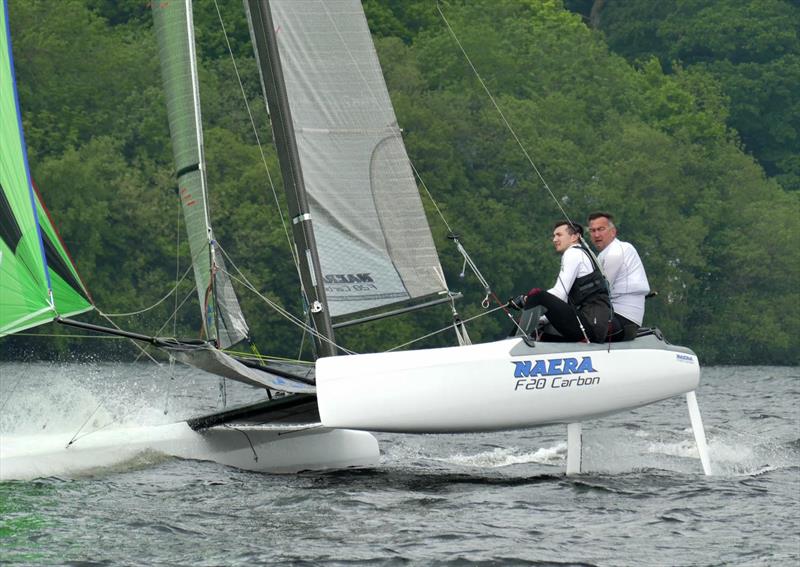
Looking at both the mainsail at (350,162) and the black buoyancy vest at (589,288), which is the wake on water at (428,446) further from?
the mainsail at (350,162)

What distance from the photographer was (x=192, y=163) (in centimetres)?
1121

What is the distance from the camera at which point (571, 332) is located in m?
10.7

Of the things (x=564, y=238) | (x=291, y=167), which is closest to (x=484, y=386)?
(x=564, y=238)

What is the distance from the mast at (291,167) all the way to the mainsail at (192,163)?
542mm

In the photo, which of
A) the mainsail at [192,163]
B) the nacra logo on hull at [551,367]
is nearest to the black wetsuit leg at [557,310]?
the nacra logo on hull at [551,367]

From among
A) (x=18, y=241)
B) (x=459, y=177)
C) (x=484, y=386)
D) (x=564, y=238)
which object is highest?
(x=459, y=177)

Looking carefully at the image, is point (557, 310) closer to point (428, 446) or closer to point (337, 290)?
point (337, 290)

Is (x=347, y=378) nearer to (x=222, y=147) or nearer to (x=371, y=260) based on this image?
(x=371, y=260)

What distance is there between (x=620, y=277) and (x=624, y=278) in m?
0.03

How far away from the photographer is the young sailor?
10.6 meters

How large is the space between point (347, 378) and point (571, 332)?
172 centimetres

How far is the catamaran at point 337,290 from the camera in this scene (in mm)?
10008

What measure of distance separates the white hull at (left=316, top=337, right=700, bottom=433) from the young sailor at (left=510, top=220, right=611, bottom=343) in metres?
0.14

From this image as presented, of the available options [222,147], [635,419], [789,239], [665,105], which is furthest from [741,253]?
[635,419]
